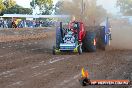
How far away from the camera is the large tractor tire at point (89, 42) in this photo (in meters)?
20.0

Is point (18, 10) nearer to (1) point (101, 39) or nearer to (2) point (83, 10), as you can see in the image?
(2) point (83, 10)

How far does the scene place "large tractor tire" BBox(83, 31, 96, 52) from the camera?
2005 cm

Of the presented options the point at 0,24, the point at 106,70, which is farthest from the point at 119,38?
the point at 0,24

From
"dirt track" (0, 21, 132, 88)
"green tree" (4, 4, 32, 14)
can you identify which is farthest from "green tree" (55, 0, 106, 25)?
"green tree" (4, 4, 32, 14)

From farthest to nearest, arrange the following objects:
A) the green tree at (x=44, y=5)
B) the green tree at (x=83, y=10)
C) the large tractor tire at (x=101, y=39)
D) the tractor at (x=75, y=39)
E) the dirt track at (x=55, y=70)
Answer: the green tree at (x=44, y=5)
the green tree at (x=83, y=10)
the large tractor tire at (x=101, y=39)
the tractor at (x=75, y=39)
the dirt track at (x=55, y=70)

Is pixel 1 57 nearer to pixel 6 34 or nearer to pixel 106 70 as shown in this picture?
pixel 106 70

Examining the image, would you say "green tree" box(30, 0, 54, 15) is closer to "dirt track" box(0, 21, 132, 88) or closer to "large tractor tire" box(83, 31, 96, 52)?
"large tractor tire" box(83, 31, 96, 52)

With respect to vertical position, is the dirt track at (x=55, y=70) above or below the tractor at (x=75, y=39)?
below

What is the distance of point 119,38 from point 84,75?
782 inches

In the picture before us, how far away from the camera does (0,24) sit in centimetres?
5069

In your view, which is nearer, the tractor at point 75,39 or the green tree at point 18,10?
the tractor at point 75,39

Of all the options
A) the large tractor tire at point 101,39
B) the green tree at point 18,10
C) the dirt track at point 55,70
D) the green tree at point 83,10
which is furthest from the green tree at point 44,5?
the dirt track at point 55,70

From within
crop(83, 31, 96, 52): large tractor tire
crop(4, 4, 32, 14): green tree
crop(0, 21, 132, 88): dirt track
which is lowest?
crop(0, 21, 132, 88): dirt track

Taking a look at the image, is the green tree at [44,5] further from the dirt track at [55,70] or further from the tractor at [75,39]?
the dirt track at [55,70]
